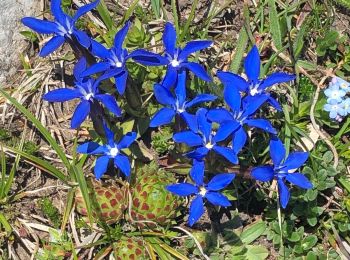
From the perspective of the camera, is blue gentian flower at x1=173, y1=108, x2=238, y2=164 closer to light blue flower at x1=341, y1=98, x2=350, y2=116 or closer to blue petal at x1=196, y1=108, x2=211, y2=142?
blue petal at x1=196, y1=108, x2=211, y2=142

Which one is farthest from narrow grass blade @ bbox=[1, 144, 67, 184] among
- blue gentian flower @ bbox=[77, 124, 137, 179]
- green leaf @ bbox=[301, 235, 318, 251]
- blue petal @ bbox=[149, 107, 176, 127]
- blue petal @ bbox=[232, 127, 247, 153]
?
green leaf @ bbox=[301, 235, 318, 251]

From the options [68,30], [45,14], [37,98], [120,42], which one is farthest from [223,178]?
[45,14]

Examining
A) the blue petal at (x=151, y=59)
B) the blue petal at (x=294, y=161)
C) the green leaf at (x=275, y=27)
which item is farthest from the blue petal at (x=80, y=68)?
the green leaf at (x=275, y=27)

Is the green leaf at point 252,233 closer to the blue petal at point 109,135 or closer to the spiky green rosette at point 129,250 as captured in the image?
the spiky green rosette at point 129,250

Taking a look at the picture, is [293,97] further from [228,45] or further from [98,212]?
[98,212]

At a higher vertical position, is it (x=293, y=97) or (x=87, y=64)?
(x=87, y=64)
